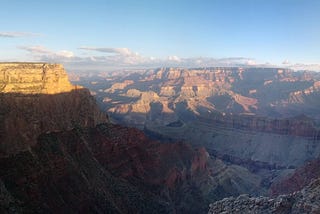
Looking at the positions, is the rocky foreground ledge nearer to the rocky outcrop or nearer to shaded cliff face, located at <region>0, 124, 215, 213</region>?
shaded cliff face, located at <region>0, 124, 215, 213</region>

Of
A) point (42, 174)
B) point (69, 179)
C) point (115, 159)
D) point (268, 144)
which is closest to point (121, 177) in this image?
point (115, 159)

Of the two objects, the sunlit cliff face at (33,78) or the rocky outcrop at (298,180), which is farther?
the rocky outcrop at (298,180)

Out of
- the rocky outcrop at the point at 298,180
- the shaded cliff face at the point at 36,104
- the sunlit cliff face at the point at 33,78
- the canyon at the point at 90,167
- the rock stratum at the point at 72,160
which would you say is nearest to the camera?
the canyon at the point at 90,167

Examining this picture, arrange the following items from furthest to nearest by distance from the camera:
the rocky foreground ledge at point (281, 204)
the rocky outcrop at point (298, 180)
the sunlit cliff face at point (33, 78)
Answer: the rocky outcrop at point (298, 180), the sunlit cliff face at point (33, 78), the rocky foreground ledge at point (281, 204)

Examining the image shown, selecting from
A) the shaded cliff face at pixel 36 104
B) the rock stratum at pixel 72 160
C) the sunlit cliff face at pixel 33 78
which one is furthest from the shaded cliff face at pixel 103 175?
the sunlit cliff face at pixel 33 78

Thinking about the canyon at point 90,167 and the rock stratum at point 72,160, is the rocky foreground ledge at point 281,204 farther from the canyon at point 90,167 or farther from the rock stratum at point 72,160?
the rock stratum at point 72,160

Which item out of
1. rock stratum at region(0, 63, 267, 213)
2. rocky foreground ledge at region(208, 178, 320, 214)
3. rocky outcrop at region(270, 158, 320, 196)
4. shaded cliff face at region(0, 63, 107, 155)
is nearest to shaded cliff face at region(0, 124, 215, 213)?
rock stratum at region(0, 63, 267, 213)

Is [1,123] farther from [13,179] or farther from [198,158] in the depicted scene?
[198,158]
